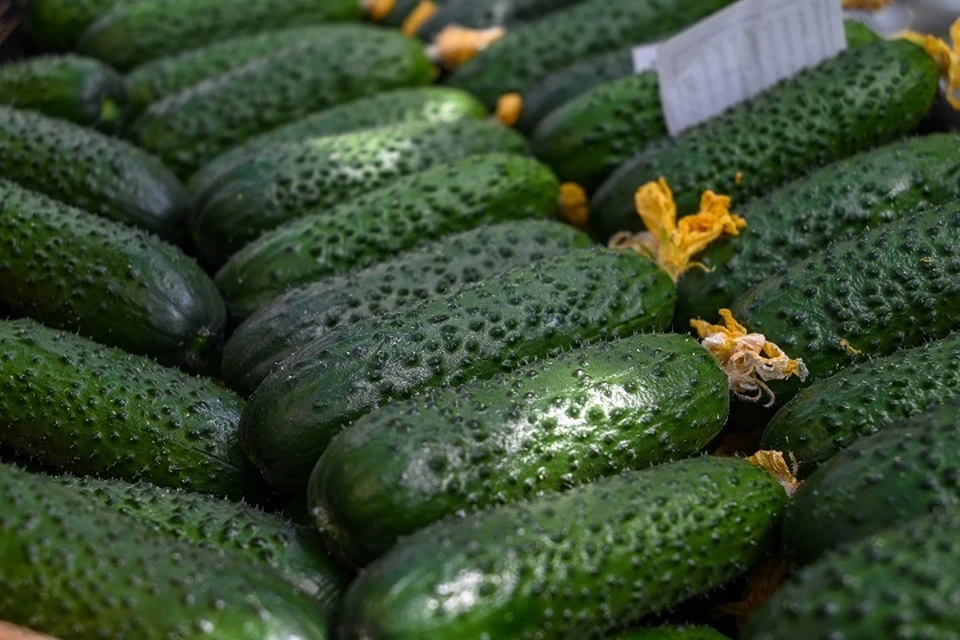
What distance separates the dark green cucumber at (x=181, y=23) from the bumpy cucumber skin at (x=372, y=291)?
226cm

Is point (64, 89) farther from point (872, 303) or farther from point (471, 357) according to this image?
point (872, 303)

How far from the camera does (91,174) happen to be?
371 cm

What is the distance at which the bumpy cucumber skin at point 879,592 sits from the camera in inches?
72.7

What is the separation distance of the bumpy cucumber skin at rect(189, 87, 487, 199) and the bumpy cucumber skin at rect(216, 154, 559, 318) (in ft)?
1.67

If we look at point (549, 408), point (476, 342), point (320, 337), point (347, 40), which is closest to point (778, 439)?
point (549, 408)

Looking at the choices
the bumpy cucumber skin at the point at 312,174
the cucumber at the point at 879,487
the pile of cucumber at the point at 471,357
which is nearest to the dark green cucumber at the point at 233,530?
the pile of cucumber at the point at 471,357

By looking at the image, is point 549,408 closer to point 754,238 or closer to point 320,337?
point 320,337

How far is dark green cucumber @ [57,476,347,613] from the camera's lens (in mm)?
2369

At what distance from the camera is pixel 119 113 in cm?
454

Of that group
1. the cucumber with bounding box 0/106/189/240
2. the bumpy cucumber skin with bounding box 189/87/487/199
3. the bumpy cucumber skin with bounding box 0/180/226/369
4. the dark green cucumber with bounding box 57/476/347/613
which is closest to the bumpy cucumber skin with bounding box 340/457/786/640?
the dark green cucumber with bounding box 57/476/347/613

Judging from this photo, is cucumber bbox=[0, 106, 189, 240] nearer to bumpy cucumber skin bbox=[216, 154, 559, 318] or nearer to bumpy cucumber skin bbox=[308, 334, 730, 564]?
bumpy cucumber skin bbox=[216, 154, 559, 318]

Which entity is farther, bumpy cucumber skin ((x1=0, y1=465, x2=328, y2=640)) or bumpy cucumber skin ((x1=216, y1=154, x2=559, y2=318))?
bumpy cucumber skin ((x1=216, y1=154, x2=559, y2=318))

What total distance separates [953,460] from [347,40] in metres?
3.27

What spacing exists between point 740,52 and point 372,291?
1727 mm
